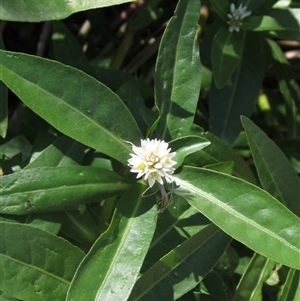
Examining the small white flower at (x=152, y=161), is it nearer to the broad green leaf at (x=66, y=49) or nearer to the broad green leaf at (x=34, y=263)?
the broad green leaf at (x=34, y=263)

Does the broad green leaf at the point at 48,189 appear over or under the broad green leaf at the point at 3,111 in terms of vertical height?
under

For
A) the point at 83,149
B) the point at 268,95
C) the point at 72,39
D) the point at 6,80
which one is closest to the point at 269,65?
the point at 268,95

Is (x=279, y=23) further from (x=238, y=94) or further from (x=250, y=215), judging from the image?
(x=250, y=215)

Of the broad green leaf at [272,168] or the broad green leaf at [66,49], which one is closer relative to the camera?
the broad green leaf at [272,168]

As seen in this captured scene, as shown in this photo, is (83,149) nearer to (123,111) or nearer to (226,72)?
(123,111)

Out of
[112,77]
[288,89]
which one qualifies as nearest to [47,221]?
[112,77]

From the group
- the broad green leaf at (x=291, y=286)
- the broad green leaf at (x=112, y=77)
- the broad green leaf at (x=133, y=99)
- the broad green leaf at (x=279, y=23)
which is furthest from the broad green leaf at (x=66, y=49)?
the broad green leaf at (x=291, y=286)
